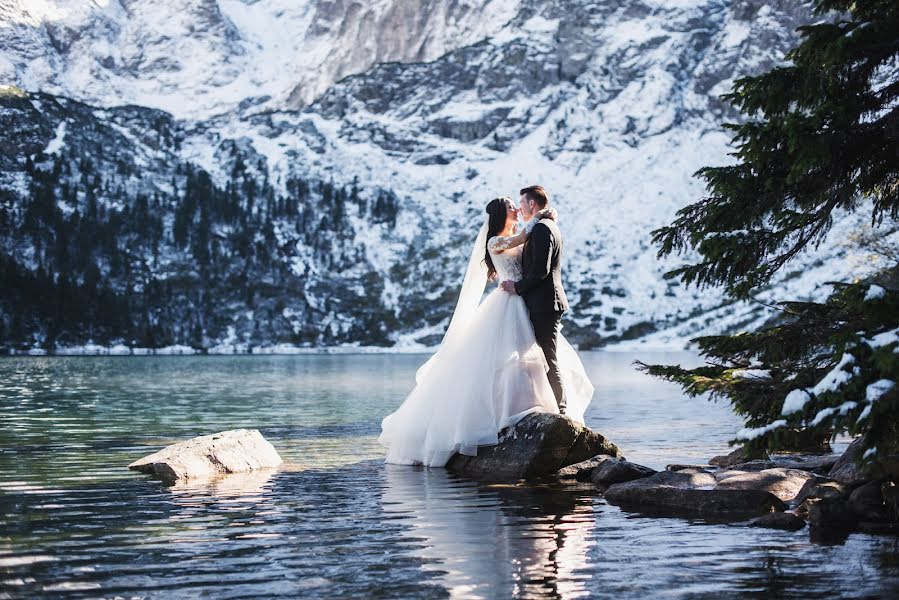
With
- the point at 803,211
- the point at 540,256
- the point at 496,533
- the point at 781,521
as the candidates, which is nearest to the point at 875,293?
the point at 803,211

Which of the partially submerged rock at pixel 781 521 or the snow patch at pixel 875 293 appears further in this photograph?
the partially submerged rock at pixel 781 521

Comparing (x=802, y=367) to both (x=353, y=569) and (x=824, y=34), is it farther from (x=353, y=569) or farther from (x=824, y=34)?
(x=353, y=569)

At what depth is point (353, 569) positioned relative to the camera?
880cm

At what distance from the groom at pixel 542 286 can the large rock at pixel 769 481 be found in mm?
4222

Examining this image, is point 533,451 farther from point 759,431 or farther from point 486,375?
point 759,431

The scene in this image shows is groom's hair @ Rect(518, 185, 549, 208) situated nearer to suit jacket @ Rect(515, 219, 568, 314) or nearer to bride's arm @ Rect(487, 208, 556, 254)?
bride's arm @ Rect(487, 208, 556, 254)

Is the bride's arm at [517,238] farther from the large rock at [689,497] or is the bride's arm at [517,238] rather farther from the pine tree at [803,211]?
the pine tree at [803,211]

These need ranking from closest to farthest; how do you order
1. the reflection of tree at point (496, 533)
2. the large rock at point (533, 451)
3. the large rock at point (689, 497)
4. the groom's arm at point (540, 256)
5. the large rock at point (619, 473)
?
1. the reflection of tree at point (496, 533)
2. the large rock at point (689, 497)
3. the large rock at point (619, 473)
4. the large rock at point (533, 451)
5. the groom's arm at point (540, 256)

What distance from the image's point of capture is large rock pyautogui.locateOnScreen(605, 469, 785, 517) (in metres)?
12.1

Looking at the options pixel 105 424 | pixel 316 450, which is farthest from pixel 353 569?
pixel 105 424

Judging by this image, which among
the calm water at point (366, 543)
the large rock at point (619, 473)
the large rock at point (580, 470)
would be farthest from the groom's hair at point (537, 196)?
the calm water at point (366, 543)

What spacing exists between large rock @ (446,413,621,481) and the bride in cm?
22

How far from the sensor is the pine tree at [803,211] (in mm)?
8555

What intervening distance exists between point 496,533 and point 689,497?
10.6 ft
